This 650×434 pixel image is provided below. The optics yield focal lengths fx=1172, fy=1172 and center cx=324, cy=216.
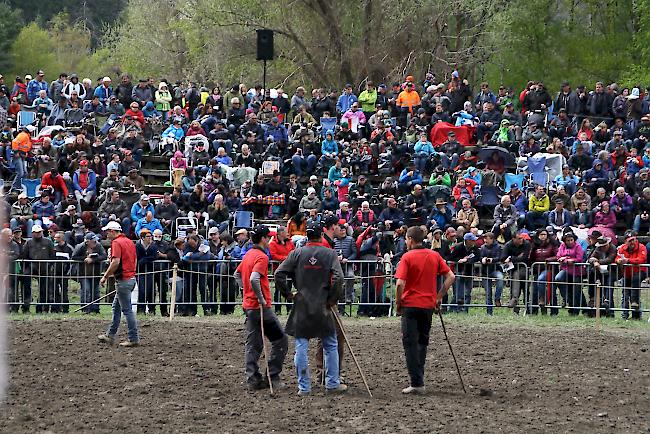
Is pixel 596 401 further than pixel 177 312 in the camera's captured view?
No

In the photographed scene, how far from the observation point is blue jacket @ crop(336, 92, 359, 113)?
110ft

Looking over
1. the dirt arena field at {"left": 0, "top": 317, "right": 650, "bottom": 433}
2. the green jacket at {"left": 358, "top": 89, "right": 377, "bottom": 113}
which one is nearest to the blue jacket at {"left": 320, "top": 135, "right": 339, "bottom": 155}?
the green jacket at {"left": 358, "top": 89, "right": 377, "bottom": 113}

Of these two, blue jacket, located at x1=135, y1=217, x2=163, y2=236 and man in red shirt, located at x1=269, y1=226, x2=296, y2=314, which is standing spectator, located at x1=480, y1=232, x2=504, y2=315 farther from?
blue jacket, located at x1=135, y1=217, x2=163, y2=236

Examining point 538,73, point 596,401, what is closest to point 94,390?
point 596,401

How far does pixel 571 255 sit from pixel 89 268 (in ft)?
28.5

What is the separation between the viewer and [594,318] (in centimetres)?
2066

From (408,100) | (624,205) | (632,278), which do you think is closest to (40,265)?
(632,278)

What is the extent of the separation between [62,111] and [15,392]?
62.2 feet

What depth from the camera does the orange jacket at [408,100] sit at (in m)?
32.8

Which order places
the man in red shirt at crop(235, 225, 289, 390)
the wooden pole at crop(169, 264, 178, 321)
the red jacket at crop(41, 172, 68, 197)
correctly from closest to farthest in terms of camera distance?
the man in red shirt at crop(235, 225, 289, 390), the wooden pole at crop(169, 264, 178, 321), the red jacket at crop(41, 172, 68, 197)

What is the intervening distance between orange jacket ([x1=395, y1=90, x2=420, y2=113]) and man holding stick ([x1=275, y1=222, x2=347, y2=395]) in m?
20.3

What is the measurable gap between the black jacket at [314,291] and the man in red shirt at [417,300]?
0.73m

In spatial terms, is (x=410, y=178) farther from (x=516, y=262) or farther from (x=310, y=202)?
(x=516, y=262)

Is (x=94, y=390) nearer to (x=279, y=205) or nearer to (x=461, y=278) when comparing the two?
(x=461, y=278)
